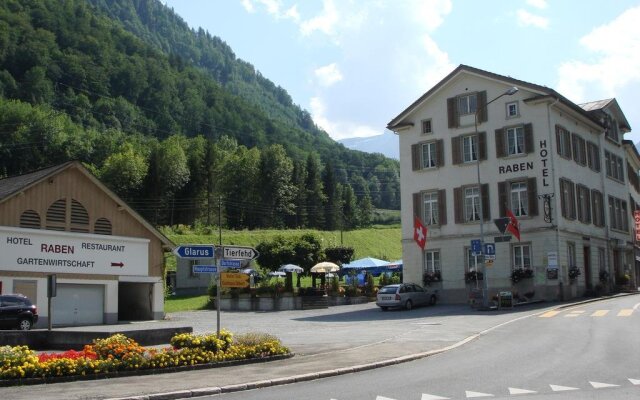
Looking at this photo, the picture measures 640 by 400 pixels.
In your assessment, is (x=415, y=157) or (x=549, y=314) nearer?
(x=549, y=314)

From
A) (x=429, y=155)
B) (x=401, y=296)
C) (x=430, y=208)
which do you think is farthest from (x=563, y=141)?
(x=401, y=296)

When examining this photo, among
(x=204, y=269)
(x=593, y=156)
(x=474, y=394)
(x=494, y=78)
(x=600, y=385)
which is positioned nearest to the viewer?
(x=474, y=394)

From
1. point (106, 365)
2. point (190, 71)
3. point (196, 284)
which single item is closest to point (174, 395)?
point (106, 365)

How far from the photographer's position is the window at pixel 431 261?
Result: 43.2 m

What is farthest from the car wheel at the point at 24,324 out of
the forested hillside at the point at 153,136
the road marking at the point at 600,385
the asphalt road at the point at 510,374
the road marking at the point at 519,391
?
the forested hillside at the point at 153,136

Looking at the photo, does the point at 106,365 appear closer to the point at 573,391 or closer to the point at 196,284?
the point at 573,391

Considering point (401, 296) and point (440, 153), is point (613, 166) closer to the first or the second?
point (440, 153)

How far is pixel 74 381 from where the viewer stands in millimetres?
14008

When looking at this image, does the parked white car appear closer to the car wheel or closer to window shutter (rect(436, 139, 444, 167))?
window shutter (rect(436, 139, 444, 167))

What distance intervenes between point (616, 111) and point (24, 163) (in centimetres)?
8927

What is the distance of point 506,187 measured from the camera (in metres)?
40.8

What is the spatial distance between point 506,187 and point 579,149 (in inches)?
272

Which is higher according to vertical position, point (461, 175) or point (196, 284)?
point (461, 175)

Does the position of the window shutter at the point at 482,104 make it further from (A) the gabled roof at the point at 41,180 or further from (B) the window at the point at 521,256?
(A) the gabled roof at the point at 41,180
